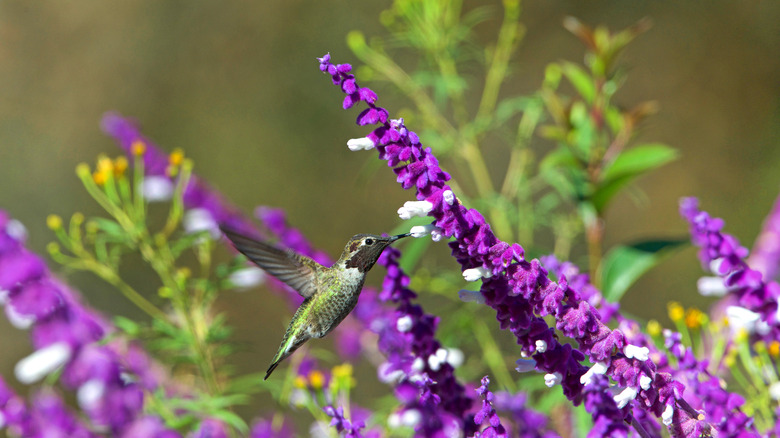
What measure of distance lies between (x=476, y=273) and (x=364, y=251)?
1.35 feet

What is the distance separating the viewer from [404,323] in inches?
32.3

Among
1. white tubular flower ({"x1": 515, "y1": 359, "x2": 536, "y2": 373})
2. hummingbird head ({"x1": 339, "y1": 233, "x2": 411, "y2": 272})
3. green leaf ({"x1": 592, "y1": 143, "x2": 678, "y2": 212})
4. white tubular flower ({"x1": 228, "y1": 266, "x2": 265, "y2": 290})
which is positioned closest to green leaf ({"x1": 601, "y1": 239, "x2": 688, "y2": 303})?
green leaf ({"x1": 592, "y1": 143, "x2": 678, "y2": 212})

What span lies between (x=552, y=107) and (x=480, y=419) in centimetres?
78

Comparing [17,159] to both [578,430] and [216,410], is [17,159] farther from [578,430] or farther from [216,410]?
[578,430]

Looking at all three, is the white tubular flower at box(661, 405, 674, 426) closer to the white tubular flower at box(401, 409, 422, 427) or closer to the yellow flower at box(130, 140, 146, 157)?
the white tubular flower at box(401, 409, 422, 427)

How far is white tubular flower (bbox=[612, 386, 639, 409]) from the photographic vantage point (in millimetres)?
690

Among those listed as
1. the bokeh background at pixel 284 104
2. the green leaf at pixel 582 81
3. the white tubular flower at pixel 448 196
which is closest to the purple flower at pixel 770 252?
the green leaf at pixel 582 81

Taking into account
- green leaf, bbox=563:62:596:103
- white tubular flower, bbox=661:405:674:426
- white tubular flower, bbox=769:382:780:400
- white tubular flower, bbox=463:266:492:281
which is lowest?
white tubular flower, bbox=661:405:674:426

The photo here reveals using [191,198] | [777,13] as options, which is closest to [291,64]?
[777,13]

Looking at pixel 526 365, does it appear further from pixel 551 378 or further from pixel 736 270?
pixel 736 270

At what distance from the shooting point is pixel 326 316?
116cm

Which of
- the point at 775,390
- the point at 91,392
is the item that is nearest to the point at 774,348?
the point at 775,390

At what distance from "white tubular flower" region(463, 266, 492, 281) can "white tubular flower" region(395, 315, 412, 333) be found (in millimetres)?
149

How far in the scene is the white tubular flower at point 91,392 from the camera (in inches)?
42.2
